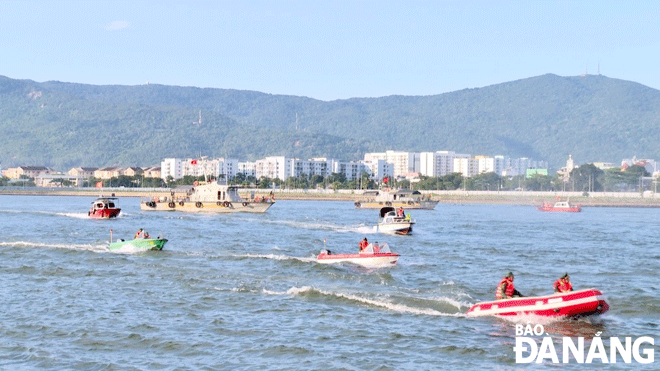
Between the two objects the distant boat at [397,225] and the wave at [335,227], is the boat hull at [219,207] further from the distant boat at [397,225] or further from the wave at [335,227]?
the distant boat at [397,225]

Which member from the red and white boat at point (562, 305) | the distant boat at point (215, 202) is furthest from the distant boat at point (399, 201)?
the red and white boat at point (562, 305)

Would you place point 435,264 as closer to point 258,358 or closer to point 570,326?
point 570,326

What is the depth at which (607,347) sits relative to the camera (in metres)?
31.4

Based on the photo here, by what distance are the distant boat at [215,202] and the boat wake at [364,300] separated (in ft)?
286

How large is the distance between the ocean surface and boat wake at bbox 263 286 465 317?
8 centimetres

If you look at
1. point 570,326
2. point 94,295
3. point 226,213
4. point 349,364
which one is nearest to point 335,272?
point 94,295

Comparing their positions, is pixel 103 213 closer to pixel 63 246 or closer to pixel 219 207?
pixel 219 207

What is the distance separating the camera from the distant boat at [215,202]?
129500mm

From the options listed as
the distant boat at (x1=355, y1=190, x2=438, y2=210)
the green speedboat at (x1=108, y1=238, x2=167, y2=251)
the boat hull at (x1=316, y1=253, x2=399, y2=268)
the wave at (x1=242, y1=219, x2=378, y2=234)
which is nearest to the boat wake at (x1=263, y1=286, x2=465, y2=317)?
the boat hull at (x1=316, y1=253, x2=399, y2=268)

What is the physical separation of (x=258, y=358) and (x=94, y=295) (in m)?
14.7

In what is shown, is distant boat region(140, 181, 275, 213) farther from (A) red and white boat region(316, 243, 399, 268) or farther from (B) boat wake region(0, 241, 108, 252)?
(A) red and white boat region(316, 243, 399, 268)

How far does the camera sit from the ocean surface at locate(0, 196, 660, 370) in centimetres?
2975

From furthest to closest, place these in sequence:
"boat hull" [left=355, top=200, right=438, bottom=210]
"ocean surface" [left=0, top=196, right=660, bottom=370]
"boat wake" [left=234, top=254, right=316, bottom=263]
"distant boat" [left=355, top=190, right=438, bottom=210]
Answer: "distant boat" [left=355, top=190, right=438, bottom=210], "boat hull" [left=355, top=200, right=438, bottom=210], "boat wake" [left=234, top=254, right=316, bottom=263], "ocean surface" [left=0, top=196, right=660, bottom=370]

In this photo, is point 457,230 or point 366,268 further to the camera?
point 457,230
